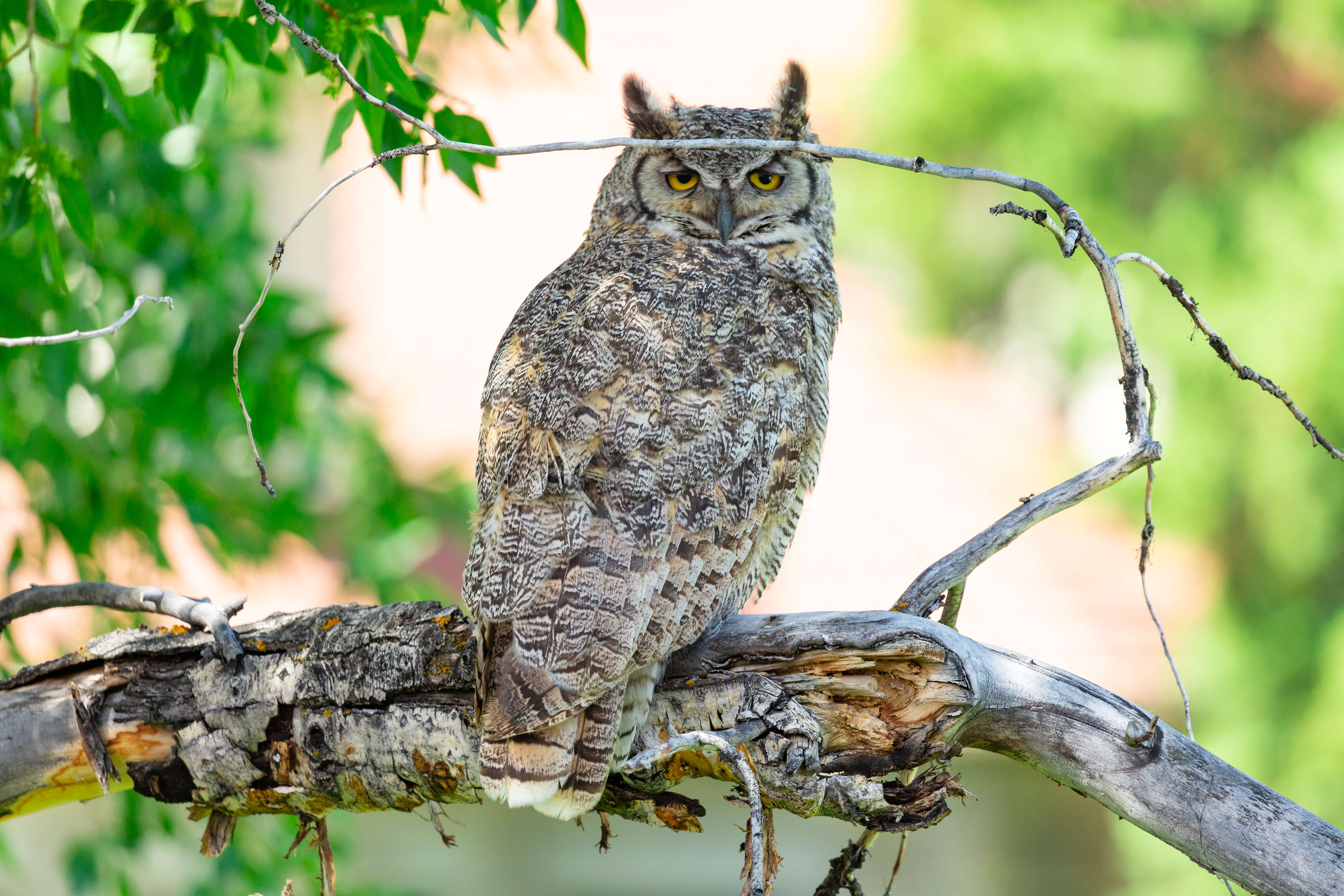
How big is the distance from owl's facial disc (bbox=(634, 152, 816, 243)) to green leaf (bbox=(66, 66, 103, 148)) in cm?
124

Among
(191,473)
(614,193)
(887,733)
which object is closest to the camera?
(887,733)

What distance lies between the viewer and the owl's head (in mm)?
2705

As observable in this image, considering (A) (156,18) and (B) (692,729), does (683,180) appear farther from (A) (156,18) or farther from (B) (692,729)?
(B) (692,729)

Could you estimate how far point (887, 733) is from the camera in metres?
1.87

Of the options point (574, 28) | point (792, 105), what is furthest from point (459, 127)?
point (792, 105)

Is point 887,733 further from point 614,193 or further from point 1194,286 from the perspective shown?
point 1194,286

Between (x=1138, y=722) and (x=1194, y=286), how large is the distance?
205 inches

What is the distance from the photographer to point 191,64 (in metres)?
2.02

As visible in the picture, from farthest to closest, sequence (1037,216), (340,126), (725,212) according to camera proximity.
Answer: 1. (725,212)
2. (340,126)
3. (1037,216)

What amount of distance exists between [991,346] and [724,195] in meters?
5.24

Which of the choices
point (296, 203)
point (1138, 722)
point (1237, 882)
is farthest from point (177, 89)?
point (296, 203)

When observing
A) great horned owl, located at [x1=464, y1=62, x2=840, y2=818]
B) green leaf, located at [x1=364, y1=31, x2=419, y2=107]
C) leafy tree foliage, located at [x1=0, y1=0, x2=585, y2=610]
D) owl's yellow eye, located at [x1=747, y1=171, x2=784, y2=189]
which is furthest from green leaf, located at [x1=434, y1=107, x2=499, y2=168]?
owl's yellow eye, located at [x1=747, y1=171, x2=784, y2=189]

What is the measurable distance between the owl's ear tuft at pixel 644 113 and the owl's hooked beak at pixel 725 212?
204 mm

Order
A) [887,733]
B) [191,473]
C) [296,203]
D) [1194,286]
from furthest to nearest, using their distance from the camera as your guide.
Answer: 1. [296,203]
2. [1194,286]
3. [191,473]
4. [887,733]
